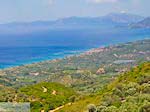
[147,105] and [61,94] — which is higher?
[147,105]

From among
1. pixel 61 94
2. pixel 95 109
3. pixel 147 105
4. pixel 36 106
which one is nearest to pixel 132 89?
pixel 95 109

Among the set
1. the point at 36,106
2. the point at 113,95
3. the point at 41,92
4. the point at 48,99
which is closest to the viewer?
the point at 113,95

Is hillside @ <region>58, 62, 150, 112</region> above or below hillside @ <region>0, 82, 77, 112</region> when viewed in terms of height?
above

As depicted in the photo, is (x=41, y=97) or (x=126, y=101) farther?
(x=41, y=97)

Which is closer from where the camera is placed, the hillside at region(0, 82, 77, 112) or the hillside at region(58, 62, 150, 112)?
the hillside at region(58, 62, 150, 112)

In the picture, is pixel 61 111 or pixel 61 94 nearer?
pixel 61 111

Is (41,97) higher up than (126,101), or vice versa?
(126,101)

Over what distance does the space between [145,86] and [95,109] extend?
20.8 ft

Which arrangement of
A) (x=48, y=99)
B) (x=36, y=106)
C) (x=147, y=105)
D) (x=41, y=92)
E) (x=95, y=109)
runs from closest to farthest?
(x=147, y=105) < (x=95, y=109) < (x=36, y=106) < (x=48, y=99) < (x=41, y=92)

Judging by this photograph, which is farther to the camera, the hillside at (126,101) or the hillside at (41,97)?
the hillside at (41,97)

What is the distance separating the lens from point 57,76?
17238cm

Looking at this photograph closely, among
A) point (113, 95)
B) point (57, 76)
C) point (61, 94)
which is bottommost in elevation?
point (57, 76)

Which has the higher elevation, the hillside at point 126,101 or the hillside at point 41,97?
the hillside at point 126,101

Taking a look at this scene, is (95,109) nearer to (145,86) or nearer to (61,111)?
(145,86)
